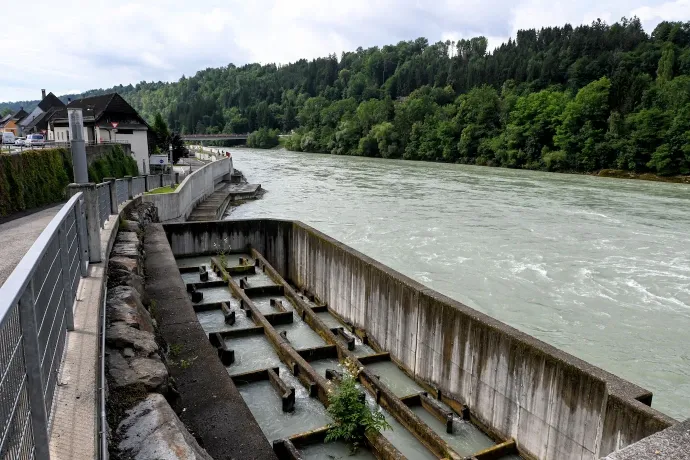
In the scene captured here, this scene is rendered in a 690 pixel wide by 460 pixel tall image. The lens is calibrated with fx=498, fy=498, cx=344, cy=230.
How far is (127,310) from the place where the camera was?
593 cm

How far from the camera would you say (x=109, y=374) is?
441 cm

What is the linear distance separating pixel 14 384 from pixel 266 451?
3160mm

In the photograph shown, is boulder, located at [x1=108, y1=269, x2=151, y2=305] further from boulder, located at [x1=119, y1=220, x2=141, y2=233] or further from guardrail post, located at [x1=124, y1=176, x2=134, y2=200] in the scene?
guardrail post, located at [x1=124, y1=176, x2=134, y2=200]

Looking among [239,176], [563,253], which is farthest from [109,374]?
[239,176]

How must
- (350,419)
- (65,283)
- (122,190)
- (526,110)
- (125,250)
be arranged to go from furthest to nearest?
(526,110)
(122,190)
(125,250)
(350,419)
(65,283)

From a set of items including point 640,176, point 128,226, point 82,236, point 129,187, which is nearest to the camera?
point 82,236

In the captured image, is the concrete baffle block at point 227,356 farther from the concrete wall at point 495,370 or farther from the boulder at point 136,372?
the boulder at point 136,372

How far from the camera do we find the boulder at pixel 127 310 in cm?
569

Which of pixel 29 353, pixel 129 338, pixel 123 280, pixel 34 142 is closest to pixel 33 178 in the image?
pixel 123 280

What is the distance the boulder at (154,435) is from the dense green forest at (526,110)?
201 feet

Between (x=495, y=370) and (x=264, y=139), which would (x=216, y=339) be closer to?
(x=495, y=370)

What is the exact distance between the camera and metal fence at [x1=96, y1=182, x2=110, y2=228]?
9710 millimetres

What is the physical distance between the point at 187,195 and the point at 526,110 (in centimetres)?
6089

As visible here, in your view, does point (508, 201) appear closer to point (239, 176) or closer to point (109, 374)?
point (239, 176)
